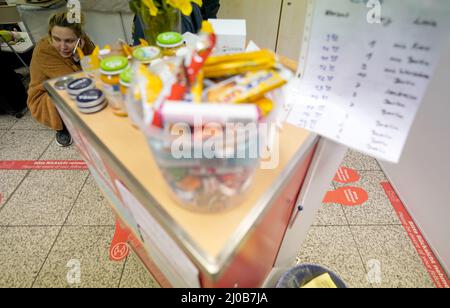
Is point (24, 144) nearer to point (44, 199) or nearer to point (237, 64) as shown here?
point (44, 199)

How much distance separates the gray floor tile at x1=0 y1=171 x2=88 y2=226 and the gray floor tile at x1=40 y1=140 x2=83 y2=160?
0.16 m

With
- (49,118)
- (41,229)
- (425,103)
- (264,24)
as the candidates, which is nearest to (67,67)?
(49,118)

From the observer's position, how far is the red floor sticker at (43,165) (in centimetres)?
192

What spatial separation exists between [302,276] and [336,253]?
53 cm

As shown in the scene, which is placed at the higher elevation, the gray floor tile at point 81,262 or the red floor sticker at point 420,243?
the red floor sticker at point 420,243

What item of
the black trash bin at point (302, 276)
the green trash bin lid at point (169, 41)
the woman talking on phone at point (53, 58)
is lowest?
the black trash bin at point (302, 276)

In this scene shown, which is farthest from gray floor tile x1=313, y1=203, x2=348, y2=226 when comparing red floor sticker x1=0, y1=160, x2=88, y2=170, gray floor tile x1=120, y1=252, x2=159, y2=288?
red floor sticker x1=0, y1=160, x2=88, y2=170

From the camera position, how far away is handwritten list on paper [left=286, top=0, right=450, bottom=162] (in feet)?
1.53

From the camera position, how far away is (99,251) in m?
1.43

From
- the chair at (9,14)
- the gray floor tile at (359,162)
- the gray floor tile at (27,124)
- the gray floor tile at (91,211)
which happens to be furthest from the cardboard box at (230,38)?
the chair at (9,14)

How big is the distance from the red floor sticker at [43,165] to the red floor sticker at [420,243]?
223cm

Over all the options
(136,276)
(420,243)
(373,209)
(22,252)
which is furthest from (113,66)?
(420,243)

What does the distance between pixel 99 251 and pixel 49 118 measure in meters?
1.18

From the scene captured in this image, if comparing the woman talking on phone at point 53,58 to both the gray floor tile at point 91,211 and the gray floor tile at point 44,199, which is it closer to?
the gray floor tile at point 44,199
